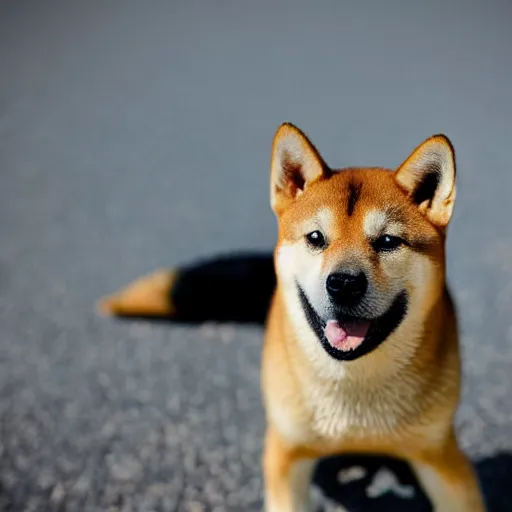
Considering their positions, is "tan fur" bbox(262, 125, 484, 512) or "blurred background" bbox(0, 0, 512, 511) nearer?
"tan fur" bbox(262, 125, 484, 512)

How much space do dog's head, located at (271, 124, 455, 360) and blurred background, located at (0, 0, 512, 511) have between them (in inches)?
32.1

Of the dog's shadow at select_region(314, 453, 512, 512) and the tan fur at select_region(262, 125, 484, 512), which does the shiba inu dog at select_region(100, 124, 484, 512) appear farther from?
the dog's shadow at select_region(314, 453, 512, 512)

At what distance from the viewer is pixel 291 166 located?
1.48m

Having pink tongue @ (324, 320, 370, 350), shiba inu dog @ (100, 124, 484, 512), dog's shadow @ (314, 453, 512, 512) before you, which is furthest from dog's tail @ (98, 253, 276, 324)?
pink tongue @ (324, 320, 370, 350)

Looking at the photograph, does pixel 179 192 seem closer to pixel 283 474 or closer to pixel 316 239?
pixel 283 474

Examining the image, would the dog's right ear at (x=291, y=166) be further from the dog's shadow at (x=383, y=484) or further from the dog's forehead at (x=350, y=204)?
the dog's shadow at (x=383, y=484)

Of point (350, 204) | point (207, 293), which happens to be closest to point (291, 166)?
point (350, 204)

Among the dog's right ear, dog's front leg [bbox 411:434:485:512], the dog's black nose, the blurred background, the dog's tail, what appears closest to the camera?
the dog's black nose

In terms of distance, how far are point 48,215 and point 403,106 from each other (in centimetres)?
206

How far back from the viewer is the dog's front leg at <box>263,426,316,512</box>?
1.66m

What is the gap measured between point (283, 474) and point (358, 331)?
1.68ft

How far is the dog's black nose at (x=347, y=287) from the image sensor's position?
4.30 ft

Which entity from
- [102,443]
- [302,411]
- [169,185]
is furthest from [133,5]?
[302,411]

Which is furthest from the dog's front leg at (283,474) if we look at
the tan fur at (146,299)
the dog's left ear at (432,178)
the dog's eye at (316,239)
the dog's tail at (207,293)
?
the tan fur at (146,299)
